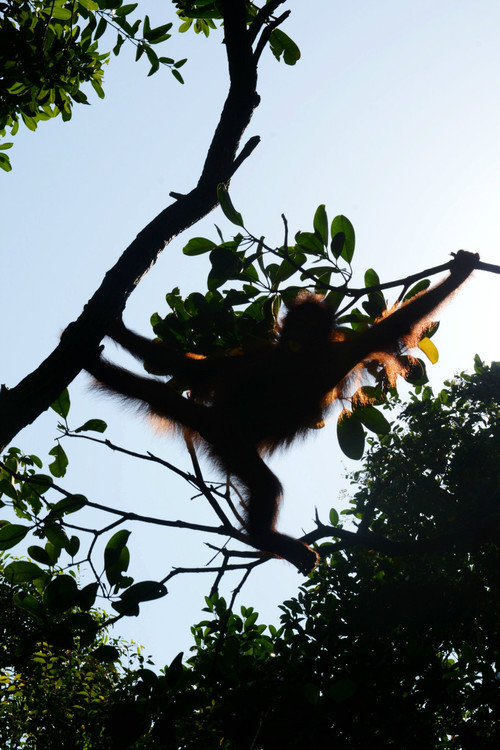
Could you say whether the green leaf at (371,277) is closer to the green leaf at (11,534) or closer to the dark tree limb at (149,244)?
the dark tree limb at (149,244)

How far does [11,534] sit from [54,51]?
2702 millimetres

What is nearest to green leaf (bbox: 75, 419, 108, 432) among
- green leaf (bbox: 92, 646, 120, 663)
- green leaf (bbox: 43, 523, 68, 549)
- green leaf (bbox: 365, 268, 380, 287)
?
green leaf (bbox: 43, 523, 68, 549)

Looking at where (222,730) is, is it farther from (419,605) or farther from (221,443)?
(221,443)

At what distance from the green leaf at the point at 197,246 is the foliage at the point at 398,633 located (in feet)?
7.51

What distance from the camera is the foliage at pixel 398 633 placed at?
13.5ft

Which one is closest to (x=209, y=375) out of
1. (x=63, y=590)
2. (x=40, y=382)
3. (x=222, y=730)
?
(x=40, y=382)

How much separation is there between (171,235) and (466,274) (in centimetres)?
158

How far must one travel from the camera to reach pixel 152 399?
3.24m

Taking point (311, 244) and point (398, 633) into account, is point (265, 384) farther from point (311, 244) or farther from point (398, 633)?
point (398, 633)

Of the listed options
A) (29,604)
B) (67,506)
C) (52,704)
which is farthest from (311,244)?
(52,704)

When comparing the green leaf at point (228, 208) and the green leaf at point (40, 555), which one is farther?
the green leaf at point (228, 208)

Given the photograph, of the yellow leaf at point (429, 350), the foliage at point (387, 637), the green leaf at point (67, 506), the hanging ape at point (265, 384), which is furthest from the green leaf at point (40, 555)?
the yellow leaf at point (429, 350)

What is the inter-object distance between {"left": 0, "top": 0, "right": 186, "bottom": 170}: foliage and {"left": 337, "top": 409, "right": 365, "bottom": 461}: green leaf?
2319mm

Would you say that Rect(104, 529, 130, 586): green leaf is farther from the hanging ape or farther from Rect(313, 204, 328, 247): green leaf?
Rect(313, 204, 328, 247): green leaf
